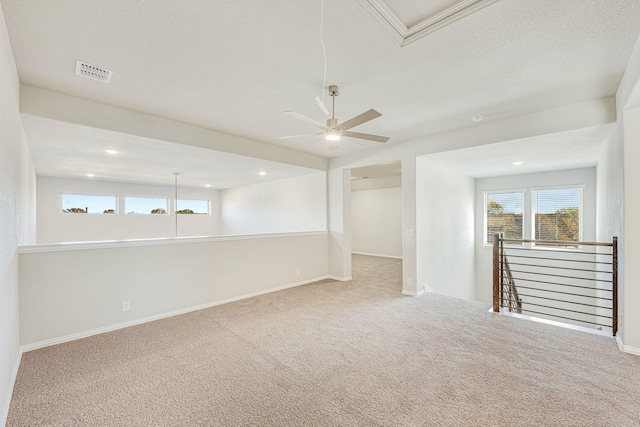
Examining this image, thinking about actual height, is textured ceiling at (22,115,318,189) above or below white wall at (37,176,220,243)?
above

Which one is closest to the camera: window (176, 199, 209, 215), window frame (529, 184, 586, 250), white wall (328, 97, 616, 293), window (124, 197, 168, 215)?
white wall (328, 97, 616, 293)

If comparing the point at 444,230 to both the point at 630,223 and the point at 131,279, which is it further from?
the point at 131,279

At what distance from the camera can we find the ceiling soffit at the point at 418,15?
1771mm

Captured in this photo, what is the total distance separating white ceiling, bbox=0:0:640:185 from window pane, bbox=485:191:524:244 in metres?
4.08

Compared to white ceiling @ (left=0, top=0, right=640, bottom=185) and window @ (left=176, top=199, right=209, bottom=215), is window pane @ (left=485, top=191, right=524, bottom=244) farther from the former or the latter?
window @ (left=176, top=199, right=209, bottom=215)

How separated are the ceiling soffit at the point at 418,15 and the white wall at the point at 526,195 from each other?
19.8 ft

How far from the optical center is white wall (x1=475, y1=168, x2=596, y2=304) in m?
5.69

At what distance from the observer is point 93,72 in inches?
97.8

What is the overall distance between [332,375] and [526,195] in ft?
21.8

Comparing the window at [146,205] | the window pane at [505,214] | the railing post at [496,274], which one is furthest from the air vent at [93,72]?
the window pane at [505,214]

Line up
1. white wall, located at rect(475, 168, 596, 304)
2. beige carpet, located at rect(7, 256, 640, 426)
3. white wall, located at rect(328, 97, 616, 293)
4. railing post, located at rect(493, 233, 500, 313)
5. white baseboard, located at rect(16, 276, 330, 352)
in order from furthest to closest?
white wall, located at rect(475, 168, 596, 304) → railing post, located at rect(493, 233, 500, 313) → white wall, located at rect(328, 97, 616, 293) → white baseboard, located at rect(16, 276, 330, 352) → beige carpet, located at rect(7, 256, 640, 426)

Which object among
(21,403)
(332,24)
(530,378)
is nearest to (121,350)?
(21,403)

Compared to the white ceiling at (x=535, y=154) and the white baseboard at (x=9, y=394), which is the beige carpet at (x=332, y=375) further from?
the white ceiling at (x=535, y=154)

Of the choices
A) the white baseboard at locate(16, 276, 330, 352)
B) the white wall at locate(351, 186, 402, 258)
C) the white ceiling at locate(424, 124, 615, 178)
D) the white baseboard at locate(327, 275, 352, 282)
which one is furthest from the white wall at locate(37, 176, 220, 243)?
the white ceiling at locate(424, 124, 615, 178)
